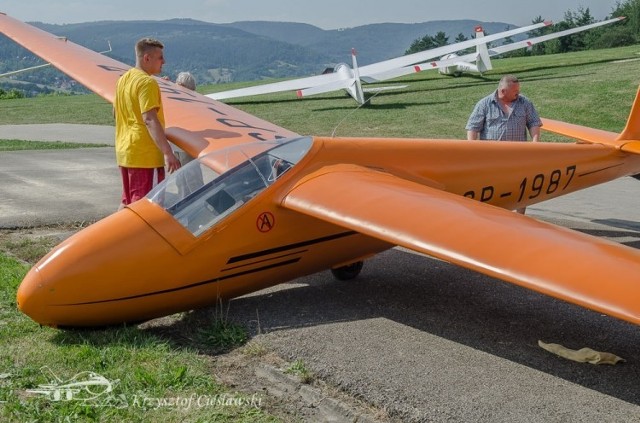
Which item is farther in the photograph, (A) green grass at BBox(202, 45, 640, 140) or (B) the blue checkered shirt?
(A) green grass at BBox(202, 45, 640, 140)

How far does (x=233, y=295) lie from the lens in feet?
19.3

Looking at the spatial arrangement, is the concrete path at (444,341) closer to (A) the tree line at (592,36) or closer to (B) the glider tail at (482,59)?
(B) the glider tail at (482,59)

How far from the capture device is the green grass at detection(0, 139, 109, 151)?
16.2 m

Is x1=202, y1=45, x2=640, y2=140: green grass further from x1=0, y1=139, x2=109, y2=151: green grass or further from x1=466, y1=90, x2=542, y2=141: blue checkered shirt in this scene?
x1=466, y1=90, x2=542, y2=141: blue checkered shirt

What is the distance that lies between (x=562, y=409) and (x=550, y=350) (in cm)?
95

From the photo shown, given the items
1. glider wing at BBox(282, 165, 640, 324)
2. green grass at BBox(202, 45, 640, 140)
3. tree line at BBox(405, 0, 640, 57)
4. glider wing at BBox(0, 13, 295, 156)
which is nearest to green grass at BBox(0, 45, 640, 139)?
green grass at BBox(202, 45, 640, 140)

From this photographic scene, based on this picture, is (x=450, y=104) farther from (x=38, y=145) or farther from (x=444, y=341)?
(x=444, y=341)

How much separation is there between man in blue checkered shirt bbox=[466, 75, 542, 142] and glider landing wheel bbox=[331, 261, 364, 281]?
2756 millimetres

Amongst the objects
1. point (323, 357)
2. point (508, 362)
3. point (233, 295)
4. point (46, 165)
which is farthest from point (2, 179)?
point (508, 362)

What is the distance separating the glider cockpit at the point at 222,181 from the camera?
18.6ft

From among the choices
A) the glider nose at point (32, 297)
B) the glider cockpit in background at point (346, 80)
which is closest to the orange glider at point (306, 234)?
the glider nose at point (32, 297)

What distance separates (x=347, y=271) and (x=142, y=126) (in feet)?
7.59

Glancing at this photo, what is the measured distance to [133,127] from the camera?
22.7 feet

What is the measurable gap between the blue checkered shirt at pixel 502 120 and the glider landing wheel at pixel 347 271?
114 inches
